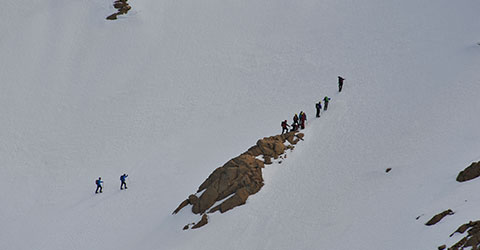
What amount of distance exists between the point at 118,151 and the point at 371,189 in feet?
61.4

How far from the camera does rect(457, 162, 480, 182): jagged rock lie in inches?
767

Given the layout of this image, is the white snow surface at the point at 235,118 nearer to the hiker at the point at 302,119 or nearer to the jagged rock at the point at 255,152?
the hiker at the point at 302,119

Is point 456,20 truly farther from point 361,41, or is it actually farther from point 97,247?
point 97,247

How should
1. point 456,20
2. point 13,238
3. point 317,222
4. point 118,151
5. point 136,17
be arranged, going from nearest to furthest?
1. point 317,222
2. point 13,238
3. point 118,151
4. point 456,20
5. point 136,17

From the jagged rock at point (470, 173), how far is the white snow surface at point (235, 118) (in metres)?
0.38

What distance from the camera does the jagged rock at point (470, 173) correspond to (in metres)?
19.5

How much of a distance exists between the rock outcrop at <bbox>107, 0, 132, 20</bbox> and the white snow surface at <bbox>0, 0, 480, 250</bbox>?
0.81 meters

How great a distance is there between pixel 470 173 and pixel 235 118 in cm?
1887

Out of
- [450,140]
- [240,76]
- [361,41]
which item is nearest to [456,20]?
[361,41]

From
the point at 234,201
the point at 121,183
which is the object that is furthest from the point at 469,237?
the point at 121,183

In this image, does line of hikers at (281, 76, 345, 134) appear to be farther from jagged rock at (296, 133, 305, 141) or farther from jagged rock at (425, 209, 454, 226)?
jagged rock at (425, 209, 454, 226)

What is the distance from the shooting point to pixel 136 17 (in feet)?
165

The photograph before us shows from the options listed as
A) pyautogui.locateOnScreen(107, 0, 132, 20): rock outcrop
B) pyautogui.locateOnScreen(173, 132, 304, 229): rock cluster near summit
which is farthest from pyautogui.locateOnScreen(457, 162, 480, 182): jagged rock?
pyautogui.locateOnScreen(107, 0, 132, 20): rock outcrop

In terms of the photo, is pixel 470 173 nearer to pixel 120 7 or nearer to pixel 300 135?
pixel 300 135
